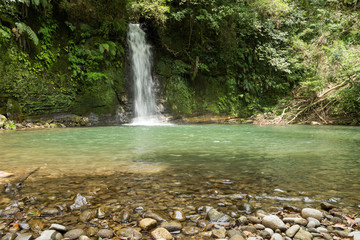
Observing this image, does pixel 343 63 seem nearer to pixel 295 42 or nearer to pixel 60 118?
pixel 295 42

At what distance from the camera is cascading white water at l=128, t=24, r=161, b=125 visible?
15531 mm

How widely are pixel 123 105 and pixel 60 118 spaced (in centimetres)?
354

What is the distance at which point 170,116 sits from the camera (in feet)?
52.9

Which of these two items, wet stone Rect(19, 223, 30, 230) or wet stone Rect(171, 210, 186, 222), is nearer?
wet stone Rect(19, 223, 30, 230)

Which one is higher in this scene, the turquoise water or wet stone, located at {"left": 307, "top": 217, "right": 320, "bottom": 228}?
wet stone, located at {"left": 307, "top": 217, "right": 320, "bottom": 228}

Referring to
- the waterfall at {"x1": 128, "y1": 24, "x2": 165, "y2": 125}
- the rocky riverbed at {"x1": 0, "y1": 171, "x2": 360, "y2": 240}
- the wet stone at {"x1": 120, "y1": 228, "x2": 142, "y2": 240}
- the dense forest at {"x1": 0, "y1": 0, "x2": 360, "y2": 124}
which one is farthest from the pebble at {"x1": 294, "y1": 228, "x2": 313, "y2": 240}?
the waterfall at {"x1": 128, "y1": 24, "x2": 165, "y2": 125}

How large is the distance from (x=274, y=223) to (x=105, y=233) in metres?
1.37

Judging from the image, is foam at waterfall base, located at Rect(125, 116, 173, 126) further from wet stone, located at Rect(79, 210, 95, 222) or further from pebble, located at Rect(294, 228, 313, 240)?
pebble, located at Rect(294, 228, 313, 240)

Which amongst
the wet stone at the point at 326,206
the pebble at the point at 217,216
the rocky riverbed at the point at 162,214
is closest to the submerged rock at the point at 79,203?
the rocky riverbed at the point at 162,214

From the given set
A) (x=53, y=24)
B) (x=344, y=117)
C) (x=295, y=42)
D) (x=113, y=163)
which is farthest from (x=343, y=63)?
(x=53, y=24)

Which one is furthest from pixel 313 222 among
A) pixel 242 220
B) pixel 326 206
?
pixel 242 220

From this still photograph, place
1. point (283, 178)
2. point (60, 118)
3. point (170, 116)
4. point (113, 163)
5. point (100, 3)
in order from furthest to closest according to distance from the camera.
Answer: point (170, 116), point (100, 3), point (60, 118), point (113, 163), point (283, 178)

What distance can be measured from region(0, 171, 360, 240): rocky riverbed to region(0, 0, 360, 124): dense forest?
430 inches

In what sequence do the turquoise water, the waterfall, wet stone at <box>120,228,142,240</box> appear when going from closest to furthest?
wet stone at <box>120,228,142,240</box> < the turquoise water < the waterfall
